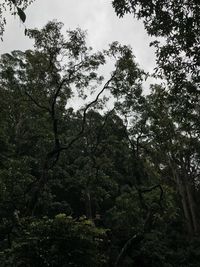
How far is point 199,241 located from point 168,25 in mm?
15938

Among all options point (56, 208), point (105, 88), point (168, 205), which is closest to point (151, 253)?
point (168, 205)

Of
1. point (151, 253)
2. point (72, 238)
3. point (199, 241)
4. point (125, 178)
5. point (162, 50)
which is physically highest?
point (125, 178)

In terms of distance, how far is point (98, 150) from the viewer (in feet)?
68.5

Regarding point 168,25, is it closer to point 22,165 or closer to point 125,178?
point 22,165

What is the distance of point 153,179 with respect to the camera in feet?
71.8

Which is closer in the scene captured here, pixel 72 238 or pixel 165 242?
pixel 72 238

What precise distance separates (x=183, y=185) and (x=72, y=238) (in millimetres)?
19250

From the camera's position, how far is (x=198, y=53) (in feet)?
32.2

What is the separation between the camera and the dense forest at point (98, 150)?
994 centimetres

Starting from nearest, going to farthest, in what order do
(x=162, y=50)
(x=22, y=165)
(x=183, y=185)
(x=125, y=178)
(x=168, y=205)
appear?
(x=162, y=50) < (x=22, y=165) < (x=168, y=205) < (x=125, y=178) < (x=183, y=185)

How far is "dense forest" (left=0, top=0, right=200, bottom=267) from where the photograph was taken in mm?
9938

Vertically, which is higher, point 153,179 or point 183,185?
point 183,185

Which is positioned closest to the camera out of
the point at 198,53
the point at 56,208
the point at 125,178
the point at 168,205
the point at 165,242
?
the point at 198,53

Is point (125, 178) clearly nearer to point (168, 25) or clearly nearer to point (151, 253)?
point (151, 253)
